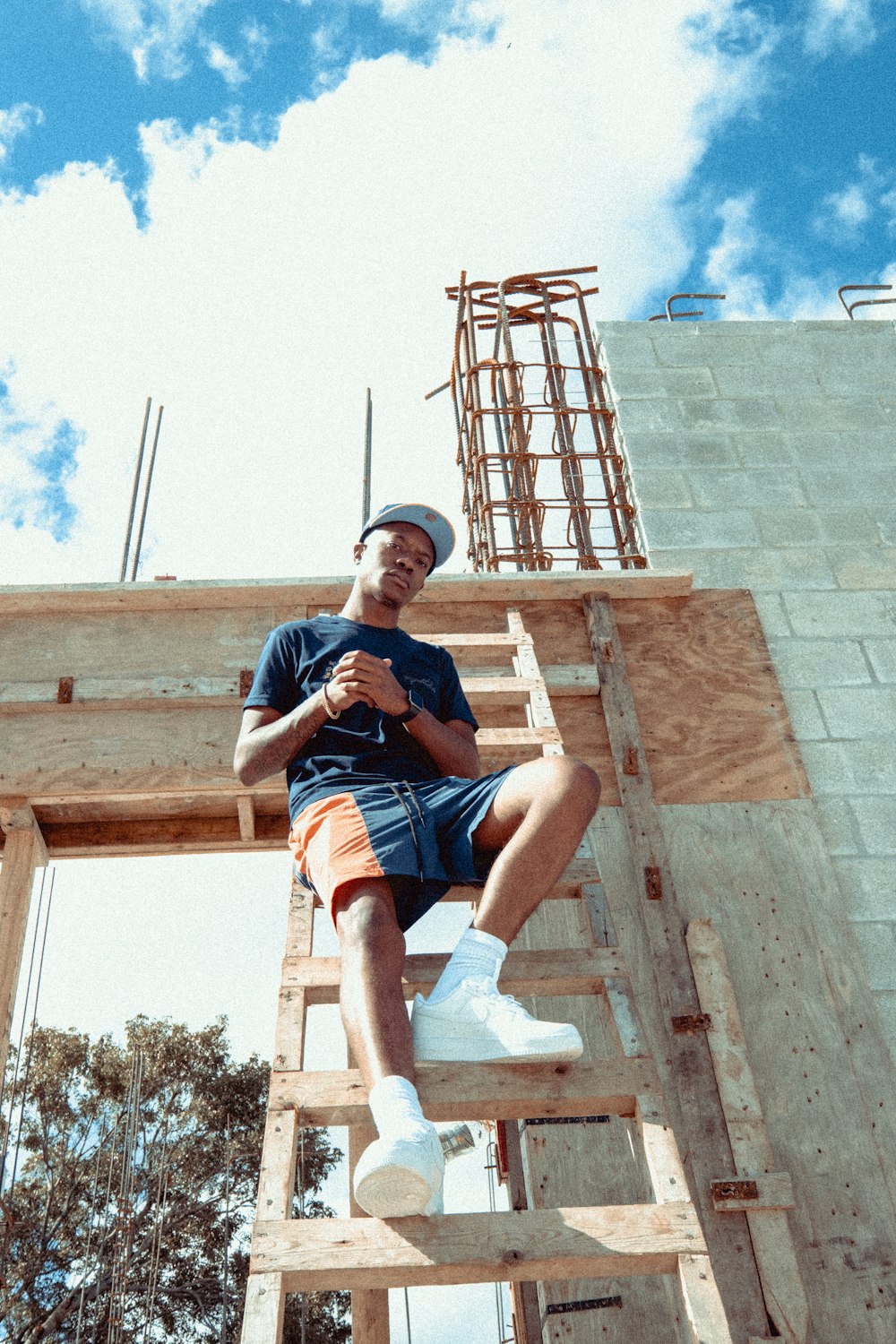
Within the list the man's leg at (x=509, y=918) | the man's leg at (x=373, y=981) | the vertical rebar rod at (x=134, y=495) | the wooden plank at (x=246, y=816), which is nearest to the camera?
the man's leg at (x=373, y=981)

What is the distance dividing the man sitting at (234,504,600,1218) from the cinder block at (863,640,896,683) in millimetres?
2474

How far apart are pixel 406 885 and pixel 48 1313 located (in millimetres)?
15776

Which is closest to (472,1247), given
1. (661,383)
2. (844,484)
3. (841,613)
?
(841,613)

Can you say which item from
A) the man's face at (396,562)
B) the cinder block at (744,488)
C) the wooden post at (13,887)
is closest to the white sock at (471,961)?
the man's face at (396,562)

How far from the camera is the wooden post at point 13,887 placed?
4.49m

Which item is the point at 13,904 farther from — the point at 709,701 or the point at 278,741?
the point at 709,701

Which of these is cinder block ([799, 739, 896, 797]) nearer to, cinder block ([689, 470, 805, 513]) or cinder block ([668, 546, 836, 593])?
cinder block ([668, 546, 836, 593])

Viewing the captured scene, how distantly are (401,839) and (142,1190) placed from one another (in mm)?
16724

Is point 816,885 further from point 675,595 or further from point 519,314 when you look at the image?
point 519,314

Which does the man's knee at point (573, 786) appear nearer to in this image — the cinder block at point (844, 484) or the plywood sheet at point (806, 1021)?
the plywood sheet at point (806, 1021)

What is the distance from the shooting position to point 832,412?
19.5ft

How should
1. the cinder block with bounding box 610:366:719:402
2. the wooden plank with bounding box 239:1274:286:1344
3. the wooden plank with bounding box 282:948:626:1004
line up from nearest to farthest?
1. the wooden plank with bounding box 239:1274:286:1344
2. the wooden plank with bounding box 282:948:626:1004
3. the cinder block with bounding box 610:366:719:402

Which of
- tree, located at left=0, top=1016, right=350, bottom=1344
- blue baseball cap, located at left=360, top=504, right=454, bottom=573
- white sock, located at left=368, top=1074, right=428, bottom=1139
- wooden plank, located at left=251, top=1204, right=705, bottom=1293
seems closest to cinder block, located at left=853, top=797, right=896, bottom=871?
blue baseball cap, located at left=360, top=504, right=454, bottom=573

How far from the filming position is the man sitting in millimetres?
2168
